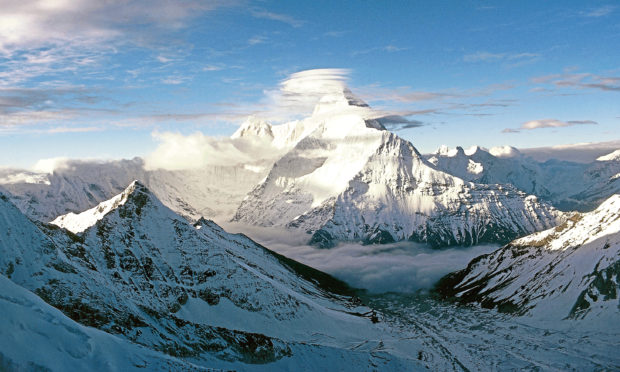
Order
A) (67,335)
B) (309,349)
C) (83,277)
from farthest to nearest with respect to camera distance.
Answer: (309,349)
(83,277)
(67,335)

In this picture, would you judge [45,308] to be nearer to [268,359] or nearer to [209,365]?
[209,365]

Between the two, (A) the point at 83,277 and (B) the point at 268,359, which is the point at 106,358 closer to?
(A) the point at 83,277

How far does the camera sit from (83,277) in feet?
Answer: 495

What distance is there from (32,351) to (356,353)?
434 ft

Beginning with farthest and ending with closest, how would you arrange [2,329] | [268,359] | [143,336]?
1. [268,359]
2. [143,336]
3. [2,329]

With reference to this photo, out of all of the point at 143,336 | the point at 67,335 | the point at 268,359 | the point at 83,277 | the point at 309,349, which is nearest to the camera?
the point at 67,335

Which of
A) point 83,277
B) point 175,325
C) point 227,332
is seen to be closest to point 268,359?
point 227,332

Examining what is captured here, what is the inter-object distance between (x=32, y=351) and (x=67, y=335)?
27.7 feet

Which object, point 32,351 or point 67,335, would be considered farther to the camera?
point 67,335

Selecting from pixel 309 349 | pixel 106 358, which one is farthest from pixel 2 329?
pixel 309 349

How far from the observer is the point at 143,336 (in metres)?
138

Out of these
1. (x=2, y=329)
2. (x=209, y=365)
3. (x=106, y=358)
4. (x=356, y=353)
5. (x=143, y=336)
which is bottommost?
(x=356, y=353)

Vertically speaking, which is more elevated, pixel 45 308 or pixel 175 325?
pixel 45 308

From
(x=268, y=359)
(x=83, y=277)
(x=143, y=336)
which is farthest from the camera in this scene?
(x=268, y=359)
